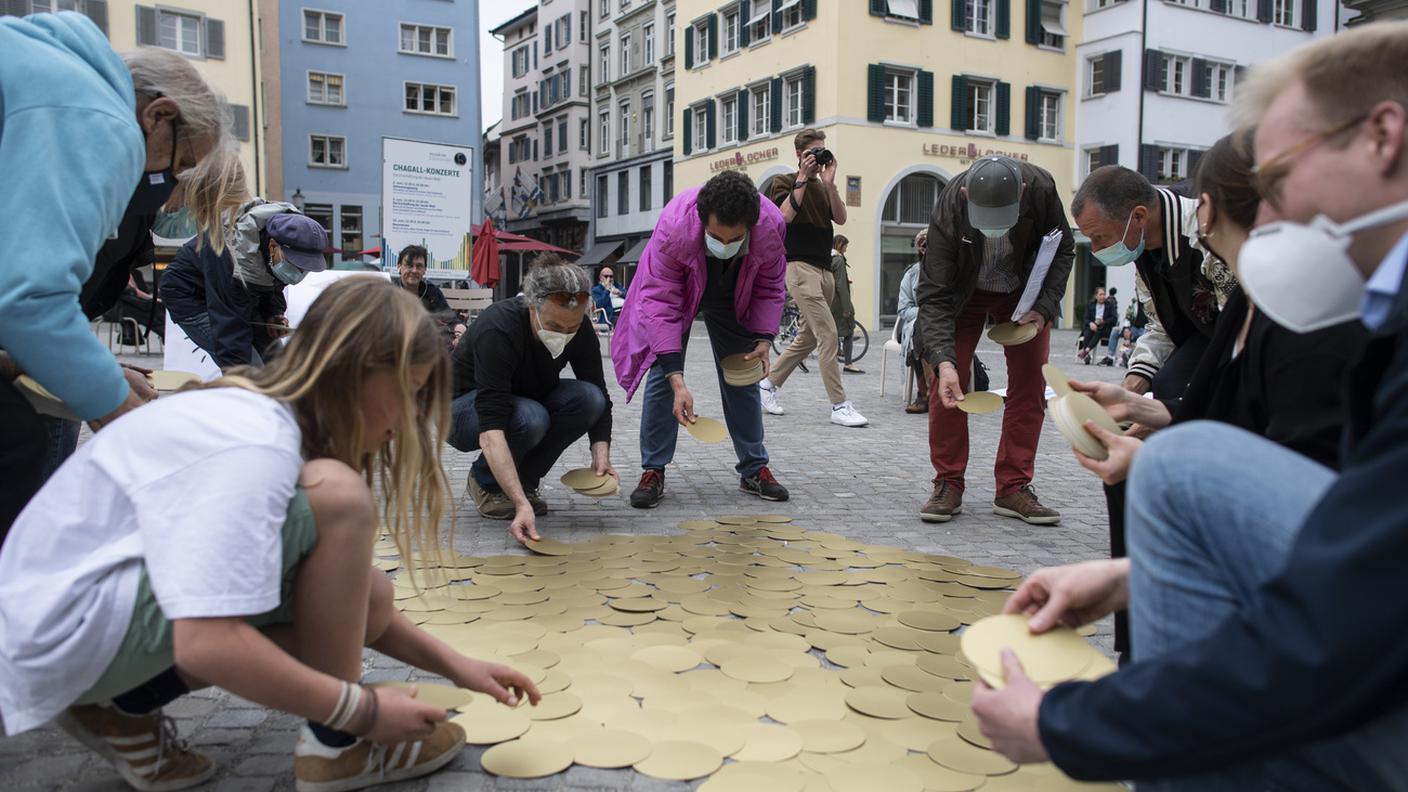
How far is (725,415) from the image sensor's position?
4.99m

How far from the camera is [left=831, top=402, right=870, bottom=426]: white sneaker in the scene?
307 inches

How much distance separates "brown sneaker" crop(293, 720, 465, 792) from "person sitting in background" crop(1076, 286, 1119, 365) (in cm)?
1552

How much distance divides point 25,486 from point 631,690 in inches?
54.0

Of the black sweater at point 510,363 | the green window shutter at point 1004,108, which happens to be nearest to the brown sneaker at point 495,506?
the black sweater at point 510,363

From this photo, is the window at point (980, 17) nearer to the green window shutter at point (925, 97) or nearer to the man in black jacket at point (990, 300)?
the green window shutter at point (925, 97)

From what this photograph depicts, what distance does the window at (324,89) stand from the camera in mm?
36031

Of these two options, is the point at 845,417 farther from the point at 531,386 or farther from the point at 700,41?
the point at 700,41

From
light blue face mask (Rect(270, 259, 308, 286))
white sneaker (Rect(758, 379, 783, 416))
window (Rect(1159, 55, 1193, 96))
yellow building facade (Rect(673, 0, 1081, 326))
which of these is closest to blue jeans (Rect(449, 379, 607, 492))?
light blue face mask (Rect(270, 259, 308, 286))

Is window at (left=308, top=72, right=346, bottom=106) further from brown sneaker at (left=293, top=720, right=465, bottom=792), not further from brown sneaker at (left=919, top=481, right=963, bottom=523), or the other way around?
brown sneaker at (left=293, top=720, right=465, bottom=792)

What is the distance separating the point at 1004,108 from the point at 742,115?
23.5 ft

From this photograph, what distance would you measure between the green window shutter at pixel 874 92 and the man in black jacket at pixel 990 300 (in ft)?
74.3

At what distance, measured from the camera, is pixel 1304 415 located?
1.60 meters

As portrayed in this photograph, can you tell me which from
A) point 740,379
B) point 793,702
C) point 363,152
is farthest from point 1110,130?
point 793,702

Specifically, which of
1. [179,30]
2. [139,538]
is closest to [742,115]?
[179,30]
